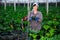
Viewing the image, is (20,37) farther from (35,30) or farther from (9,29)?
(9,29)

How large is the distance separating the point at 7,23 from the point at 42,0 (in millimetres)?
15089

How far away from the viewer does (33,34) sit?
6480 millimetres

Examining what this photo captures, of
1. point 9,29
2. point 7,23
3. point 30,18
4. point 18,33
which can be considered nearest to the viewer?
point 30,18

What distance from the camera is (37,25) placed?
6020mm

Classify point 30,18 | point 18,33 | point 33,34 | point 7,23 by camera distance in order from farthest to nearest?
point 7,23
point 18,33
point 33,34
point 30,18

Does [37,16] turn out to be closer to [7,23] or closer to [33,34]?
[33,34]

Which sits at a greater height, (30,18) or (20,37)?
(30,18)

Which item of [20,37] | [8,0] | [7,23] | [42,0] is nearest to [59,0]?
[42,0]

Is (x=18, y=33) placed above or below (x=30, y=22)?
below

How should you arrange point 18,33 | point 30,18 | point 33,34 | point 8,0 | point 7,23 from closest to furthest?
point 30,18, point 33,34, point 18,33, point 7,23, point 8,0

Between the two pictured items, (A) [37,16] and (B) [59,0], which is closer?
(A) [37,16]

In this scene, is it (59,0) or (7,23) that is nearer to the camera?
(7,23)

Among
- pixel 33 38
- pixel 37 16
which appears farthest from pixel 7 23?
pixel 37 16

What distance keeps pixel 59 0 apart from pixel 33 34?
56.5ft
